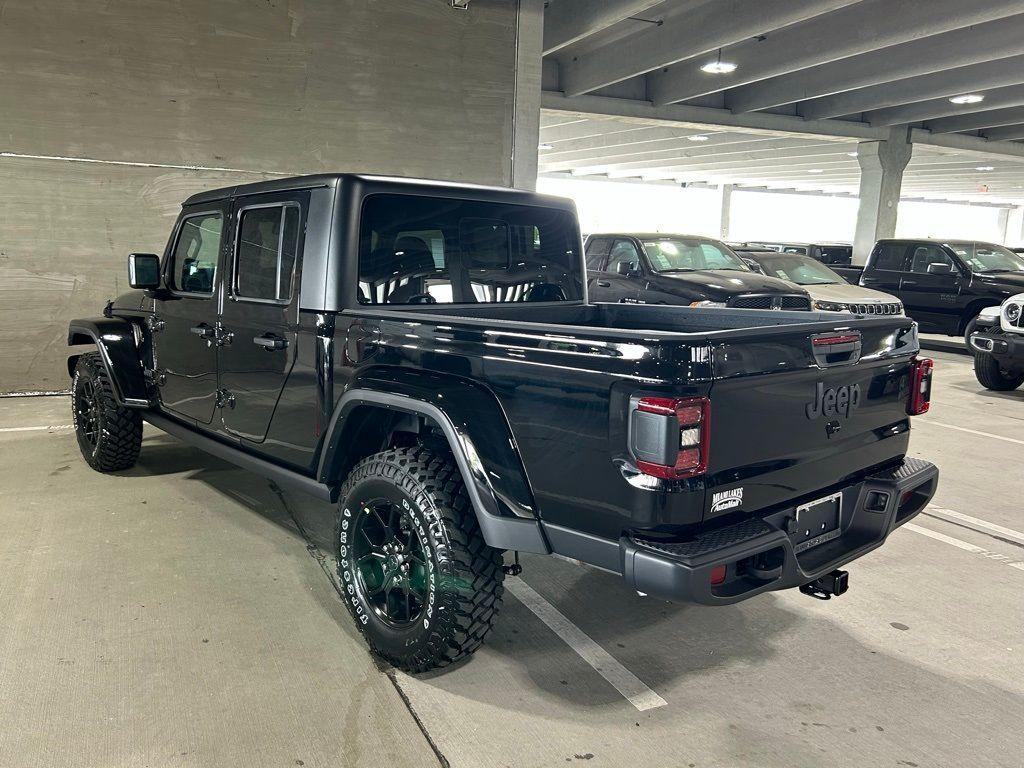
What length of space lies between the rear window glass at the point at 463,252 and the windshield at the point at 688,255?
21.0 feet

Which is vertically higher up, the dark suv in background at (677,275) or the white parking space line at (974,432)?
the dark suv in background at (677,275)

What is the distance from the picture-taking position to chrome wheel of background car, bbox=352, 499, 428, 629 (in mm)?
2822

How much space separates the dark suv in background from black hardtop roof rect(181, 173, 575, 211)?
5.78 meters

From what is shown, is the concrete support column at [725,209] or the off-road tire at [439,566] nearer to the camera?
the off-road tire at [439,566]

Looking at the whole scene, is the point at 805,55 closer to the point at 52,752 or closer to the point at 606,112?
the point at 606,112

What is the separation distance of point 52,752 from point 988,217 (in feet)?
218

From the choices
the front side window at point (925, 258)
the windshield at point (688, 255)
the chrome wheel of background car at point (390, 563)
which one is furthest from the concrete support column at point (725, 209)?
the chrome wheel of background car at point (390, 563)

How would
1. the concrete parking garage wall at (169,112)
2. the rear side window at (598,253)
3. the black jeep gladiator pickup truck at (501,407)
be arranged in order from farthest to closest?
1. the rear side window at (598,253)
2. the concrete parking garage wall at (169,112)
3. the black jeep gladiator pickup truck at (501,407)

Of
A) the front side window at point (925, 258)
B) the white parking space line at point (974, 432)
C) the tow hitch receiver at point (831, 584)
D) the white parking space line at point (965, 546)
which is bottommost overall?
the white parking space line at point (965, 546)

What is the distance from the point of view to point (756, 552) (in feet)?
7.61

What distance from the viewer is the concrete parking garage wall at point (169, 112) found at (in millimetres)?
7668

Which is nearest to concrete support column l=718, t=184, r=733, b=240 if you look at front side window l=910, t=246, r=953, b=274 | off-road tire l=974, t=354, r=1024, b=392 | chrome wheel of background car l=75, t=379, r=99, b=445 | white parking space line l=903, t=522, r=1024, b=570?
front side window l=910, t=246, r=953, b=274

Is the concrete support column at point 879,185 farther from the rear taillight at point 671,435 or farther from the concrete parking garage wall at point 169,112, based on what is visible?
the rear taillight at point 671,435

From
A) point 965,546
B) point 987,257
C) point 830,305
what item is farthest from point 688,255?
point 965,546
